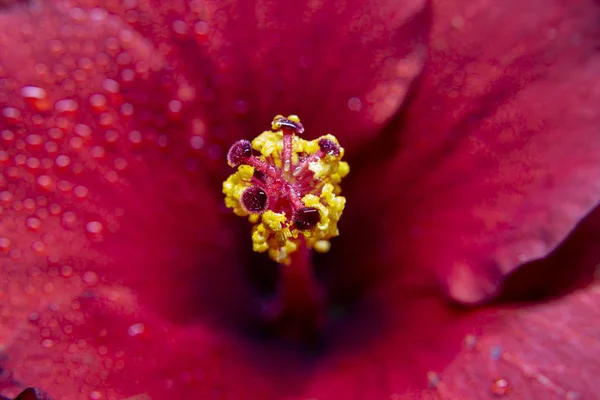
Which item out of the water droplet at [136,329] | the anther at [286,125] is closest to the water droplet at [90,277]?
the water droplet at [136,329]

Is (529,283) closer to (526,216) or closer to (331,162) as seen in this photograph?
(526,216)

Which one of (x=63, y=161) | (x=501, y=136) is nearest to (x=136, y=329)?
(x=63, y=161)

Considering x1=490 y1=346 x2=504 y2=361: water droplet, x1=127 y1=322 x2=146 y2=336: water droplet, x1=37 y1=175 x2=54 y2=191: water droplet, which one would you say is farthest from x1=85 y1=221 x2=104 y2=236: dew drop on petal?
x1=490 y1=346 x2=504 y2=361: water droplet

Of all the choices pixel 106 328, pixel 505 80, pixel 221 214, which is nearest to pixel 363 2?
pixel 505 80

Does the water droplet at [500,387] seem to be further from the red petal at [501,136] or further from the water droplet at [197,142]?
the water droplet at [197,142]

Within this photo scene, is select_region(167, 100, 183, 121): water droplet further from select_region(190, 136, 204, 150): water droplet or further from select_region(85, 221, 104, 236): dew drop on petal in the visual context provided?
select_region(85, 221, 104, 236): dew drop on petal
